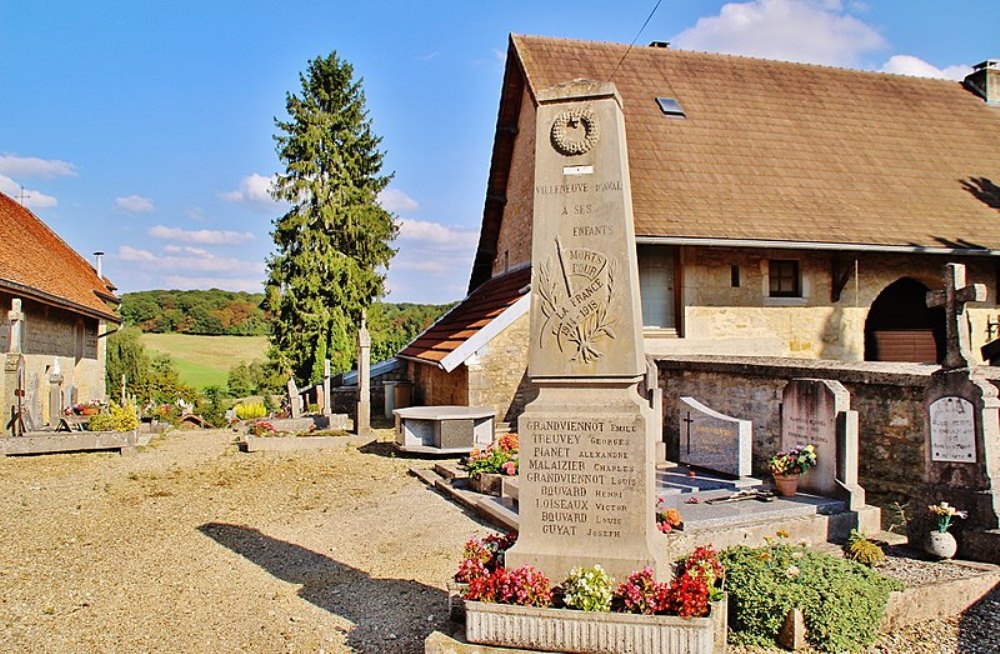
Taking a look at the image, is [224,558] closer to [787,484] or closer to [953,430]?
[787,484]

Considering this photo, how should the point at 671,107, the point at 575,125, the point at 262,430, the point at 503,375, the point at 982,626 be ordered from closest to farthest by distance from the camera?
the point at 575,125 < the point at 982,626 < the point at 503,375 < the point at 262,430 < the point at 671,107

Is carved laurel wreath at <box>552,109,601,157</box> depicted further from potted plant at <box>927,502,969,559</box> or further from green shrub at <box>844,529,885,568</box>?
potted plant at <box>927,502,969,559</box>

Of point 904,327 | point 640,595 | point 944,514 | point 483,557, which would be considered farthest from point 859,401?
point 904,327

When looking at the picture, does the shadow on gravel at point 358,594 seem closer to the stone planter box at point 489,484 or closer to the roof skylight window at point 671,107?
the stone planter box at point 489,484

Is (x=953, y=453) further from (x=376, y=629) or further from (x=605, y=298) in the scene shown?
(x=376, y=629)

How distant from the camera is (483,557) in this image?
5.25 meters

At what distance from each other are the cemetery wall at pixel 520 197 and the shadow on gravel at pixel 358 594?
417 inches

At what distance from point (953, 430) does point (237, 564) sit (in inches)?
290

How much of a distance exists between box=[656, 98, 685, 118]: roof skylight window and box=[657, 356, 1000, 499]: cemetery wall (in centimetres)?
645

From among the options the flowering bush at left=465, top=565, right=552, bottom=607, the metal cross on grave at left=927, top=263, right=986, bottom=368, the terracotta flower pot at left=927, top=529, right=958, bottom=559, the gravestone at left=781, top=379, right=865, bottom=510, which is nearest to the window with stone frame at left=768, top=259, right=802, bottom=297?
the gravestone at left=781, top=379, right=865, bottom=510

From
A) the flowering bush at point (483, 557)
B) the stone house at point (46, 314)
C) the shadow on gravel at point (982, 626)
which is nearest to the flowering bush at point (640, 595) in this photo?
the flowering bush at point (483, 557)

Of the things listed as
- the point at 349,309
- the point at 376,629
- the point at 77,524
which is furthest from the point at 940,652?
the point at 349,309

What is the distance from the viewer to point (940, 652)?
5246mm

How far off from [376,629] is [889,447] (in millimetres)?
7839
